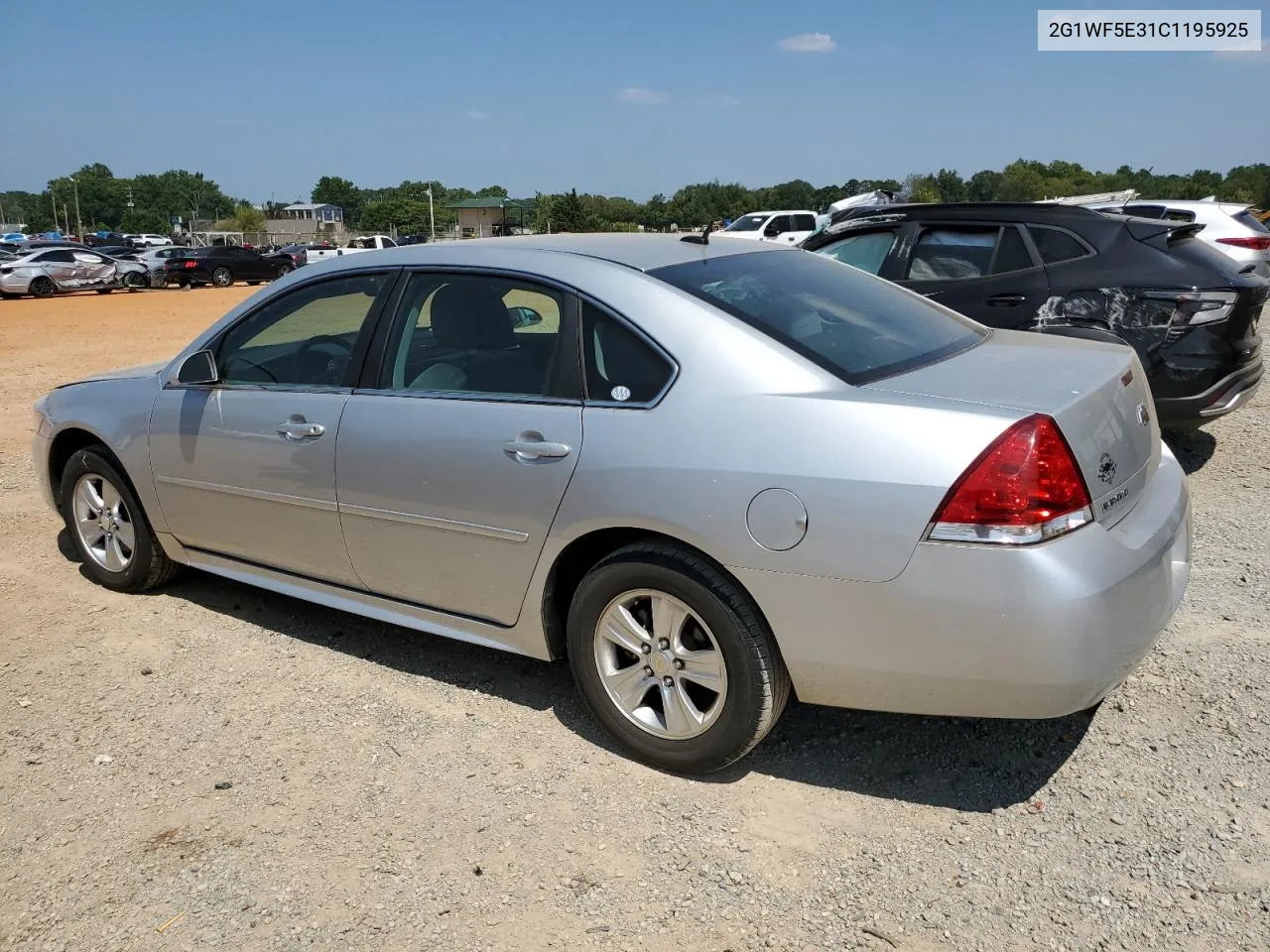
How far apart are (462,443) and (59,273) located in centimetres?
3122

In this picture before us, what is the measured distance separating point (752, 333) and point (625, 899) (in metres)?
1.65

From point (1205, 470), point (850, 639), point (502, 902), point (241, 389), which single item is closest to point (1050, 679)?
point (850, 639)

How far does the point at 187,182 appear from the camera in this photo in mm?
176500

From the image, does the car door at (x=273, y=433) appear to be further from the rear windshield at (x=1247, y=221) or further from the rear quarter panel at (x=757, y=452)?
the rear windshield at (x=1247, y=221)

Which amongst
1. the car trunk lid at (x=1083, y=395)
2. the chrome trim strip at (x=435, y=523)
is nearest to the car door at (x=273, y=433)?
the chrome trim strip at (x=435, y=523)

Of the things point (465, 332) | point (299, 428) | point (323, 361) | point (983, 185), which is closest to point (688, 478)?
point (465, 332)

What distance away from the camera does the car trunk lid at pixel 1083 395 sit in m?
2.78

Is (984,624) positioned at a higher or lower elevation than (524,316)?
lower

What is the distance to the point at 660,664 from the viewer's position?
321cm

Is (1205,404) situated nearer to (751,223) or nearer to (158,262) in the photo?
(751,223)

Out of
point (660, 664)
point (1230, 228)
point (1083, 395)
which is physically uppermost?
point (1230, 228)

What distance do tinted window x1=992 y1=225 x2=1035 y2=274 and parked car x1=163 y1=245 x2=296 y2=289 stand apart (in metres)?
30.9

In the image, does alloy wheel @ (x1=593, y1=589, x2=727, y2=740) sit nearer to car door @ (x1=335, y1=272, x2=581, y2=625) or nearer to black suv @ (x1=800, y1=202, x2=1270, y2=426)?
car door @ (x1=335, y1=272, x2=581, y2=625)

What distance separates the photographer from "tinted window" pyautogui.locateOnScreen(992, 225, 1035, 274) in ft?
21.8
